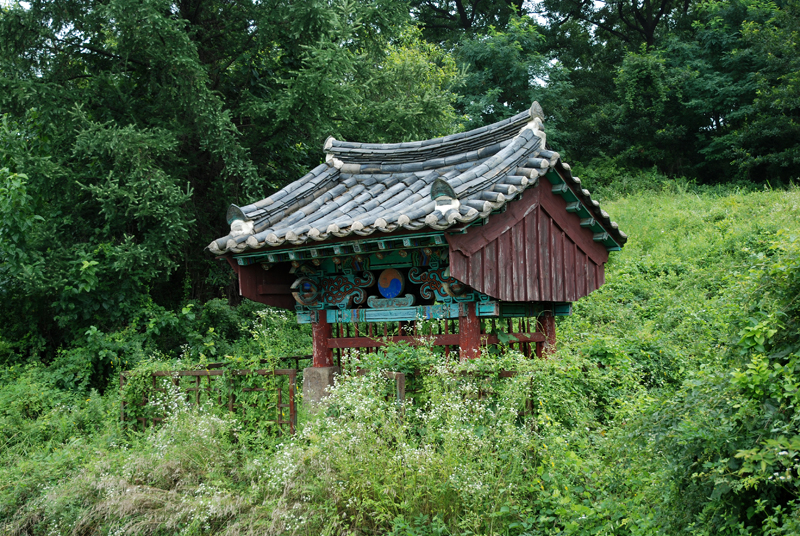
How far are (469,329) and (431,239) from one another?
109 centimetres

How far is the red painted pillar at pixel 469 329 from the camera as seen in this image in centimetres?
654

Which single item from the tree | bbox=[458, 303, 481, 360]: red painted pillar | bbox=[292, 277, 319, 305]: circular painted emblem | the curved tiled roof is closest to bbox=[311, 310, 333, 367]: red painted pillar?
bbox=[292, 277, 319, 305]: circular painted emblem

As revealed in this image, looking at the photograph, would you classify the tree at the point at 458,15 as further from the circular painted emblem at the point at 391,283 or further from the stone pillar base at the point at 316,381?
the stone pillar base at the point at 316,381

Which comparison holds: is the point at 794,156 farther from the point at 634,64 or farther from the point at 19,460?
the point at 19,460

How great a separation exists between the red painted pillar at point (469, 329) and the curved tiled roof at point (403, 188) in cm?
114

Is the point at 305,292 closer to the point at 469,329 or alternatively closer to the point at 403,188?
the point at 403,188

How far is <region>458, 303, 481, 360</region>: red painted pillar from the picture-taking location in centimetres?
654

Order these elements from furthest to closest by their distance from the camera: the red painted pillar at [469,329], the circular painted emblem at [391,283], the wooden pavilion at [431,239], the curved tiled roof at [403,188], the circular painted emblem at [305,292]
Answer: the circular painted emblem at [305,292] → the circular painted emblem at [391,283] → the red painted pillar at [469,329] → the wooden pavilion at [431,239] → the curved tiled roof at [403,188]

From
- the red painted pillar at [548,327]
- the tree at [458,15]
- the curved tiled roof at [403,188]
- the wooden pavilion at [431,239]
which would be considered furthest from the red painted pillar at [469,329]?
the tree at [458,15]

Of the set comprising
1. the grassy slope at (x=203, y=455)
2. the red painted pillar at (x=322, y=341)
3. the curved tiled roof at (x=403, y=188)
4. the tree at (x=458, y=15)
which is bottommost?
the grassy slope at (x=203, y=455)

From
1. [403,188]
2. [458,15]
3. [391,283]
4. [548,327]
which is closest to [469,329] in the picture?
[391,283]

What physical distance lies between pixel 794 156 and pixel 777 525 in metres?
19.8

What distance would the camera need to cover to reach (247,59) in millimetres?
11984

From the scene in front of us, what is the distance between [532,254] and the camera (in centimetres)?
700
